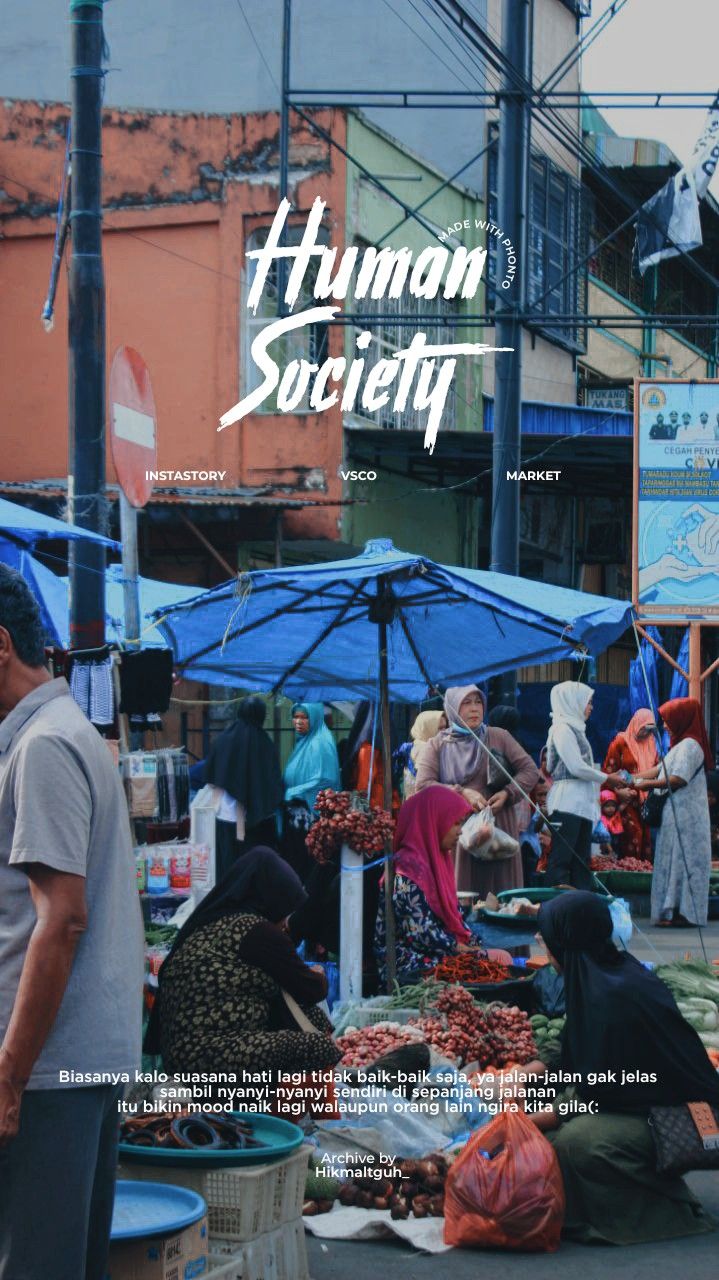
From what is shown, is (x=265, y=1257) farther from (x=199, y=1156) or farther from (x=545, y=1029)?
(x=545, y=1029)

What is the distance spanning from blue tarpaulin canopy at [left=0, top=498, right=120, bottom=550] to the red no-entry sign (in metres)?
0.23

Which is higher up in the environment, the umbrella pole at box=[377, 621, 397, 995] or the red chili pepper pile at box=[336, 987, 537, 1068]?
the umbrella pole at box=[377, 621, 397, 995]

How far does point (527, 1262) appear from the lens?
17.2 feet

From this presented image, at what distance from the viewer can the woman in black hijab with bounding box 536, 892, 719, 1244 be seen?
17.8 feet

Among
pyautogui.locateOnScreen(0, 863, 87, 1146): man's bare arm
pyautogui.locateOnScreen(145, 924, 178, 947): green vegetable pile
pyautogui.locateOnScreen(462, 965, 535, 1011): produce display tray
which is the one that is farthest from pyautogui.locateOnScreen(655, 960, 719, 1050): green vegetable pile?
pyautogui.locateOnScreen(0, 863, 87, 1146): man's bare arm

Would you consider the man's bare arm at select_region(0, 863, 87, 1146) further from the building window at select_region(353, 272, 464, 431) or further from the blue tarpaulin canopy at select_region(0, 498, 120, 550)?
the building window at select_region(353, 272, 464, 431)

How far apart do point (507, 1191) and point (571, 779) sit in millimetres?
6281

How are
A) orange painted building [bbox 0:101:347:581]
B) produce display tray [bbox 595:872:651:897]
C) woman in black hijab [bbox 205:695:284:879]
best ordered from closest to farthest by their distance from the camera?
woman in black hijab [bbox 205:695:284:879] → produce display tray [bbox 595:872:651:897] → orange painted building [bbox 0:101:347:581]

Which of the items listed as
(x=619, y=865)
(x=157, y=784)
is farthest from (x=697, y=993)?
(x=619, y=865)

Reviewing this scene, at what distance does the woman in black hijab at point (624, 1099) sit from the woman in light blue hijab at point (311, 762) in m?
6.99

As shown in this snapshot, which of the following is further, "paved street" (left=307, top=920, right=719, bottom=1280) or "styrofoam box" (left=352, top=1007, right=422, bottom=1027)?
"styrofoam box" (left=352, top=1007, right=422, bottom=1027)

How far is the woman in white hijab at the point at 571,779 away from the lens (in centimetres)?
1130

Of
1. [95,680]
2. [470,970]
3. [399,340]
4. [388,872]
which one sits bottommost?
[470,970]

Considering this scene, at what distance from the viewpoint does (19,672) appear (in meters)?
3.12
